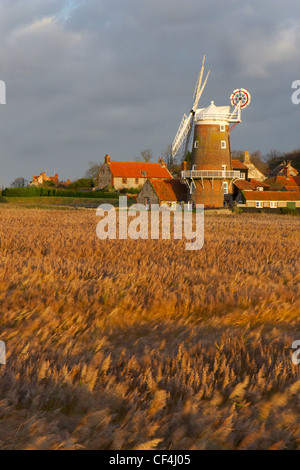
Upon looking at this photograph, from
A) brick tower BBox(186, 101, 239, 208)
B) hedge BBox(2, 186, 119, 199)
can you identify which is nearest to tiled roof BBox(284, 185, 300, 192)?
brick tower BBox(186, 101, 239, 208)

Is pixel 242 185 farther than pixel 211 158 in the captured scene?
Yes

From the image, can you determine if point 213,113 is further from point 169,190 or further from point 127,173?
point 127,173

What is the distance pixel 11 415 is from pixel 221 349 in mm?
2286

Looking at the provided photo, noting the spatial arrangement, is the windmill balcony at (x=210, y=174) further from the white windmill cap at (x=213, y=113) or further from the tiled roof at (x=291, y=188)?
the tiled roof at (x=291, y=188)

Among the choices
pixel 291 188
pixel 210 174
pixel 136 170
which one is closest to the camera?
pixel 210 174

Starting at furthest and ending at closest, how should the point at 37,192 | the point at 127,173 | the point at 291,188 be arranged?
the point at 127,173 < the point at 37,192 < the point at 291,188

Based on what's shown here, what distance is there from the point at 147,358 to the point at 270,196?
55.5m

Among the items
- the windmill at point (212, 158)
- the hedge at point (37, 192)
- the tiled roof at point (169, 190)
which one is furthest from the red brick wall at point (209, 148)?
the hedge at point (37, 192)

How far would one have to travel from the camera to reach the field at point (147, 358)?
2.76m

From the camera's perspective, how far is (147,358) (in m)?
3.97

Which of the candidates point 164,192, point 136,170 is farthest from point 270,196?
point 136,170

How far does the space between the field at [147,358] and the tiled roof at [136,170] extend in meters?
80.5

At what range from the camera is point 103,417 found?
→ 2.81 meters

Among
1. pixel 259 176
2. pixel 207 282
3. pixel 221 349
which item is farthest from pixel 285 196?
pixel 221 349
